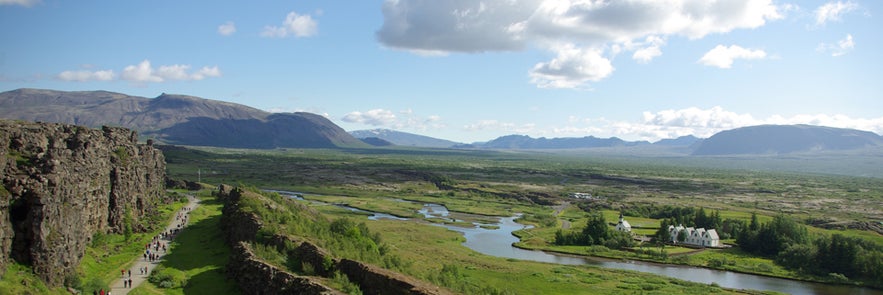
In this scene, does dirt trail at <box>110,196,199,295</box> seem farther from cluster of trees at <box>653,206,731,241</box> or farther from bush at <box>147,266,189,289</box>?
cluster of trees at <box>653,206,731,241</box>

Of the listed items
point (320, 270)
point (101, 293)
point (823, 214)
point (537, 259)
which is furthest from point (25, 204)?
point (823, 214)

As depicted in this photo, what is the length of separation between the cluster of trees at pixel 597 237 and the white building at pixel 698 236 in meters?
10.4

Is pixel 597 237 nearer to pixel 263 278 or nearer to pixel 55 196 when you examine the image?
pixel 263 278

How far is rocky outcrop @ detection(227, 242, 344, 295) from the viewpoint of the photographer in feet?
103

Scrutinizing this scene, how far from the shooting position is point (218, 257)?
4769 cm

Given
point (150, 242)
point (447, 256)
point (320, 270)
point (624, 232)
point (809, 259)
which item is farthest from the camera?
point (624, 232)

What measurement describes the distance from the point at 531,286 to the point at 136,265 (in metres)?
41.7

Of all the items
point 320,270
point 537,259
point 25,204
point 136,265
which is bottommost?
point 537,259

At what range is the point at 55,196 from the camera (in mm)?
39781

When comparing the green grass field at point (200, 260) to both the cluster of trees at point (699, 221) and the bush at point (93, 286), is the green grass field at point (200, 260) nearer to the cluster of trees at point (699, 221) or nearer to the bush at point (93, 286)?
the bush at point (93, 286)

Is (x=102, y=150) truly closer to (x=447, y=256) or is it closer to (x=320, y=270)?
(x=320, y=270)

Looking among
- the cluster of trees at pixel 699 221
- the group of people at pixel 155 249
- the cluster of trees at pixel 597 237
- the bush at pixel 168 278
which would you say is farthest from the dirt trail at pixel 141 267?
the cluster of trees at pixel 699 221

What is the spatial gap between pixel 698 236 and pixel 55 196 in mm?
100805

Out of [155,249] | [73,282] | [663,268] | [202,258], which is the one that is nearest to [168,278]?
[73,282]
